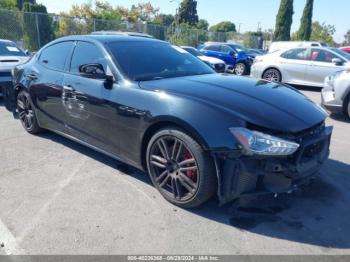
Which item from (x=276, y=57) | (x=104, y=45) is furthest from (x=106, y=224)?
(x=276, y=57)

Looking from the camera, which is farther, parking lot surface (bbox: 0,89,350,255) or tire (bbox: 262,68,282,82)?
tire (bbox: 262,68,282,82)

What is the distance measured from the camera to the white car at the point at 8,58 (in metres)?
7.92

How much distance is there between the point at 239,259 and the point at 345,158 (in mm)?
2934

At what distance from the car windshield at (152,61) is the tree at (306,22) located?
41.1 metres

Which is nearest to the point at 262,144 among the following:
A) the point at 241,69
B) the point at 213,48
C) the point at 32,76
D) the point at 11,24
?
the point at 32,76

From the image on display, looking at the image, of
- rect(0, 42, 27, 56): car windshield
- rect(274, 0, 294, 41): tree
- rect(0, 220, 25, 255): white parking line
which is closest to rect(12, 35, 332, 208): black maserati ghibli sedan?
rect(0, 220, 25, 255): white parking line

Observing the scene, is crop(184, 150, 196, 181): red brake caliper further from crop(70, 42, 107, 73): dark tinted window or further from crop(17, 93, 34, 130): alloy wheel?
crop(17, 93, 34, 130): alloy wheel

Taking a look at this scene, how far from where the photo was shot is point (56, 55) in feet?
15.8

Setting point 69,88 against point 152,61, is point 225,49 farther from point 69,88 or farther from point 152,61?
point 69,88

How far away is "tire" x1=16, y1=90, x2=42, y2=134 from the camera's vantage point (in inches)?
212

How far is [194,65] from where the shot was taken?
448cm

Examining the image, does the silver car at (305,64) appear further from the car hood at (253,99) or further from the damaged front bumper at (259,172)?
the damaged front bumper at (259,172)

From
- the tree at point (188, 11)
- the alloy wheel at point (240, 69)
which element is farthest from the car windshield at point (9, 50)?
the tree at point (188, 11)

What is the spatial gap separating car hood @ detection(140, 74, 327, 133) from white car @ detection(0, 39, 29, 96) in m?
5.35
